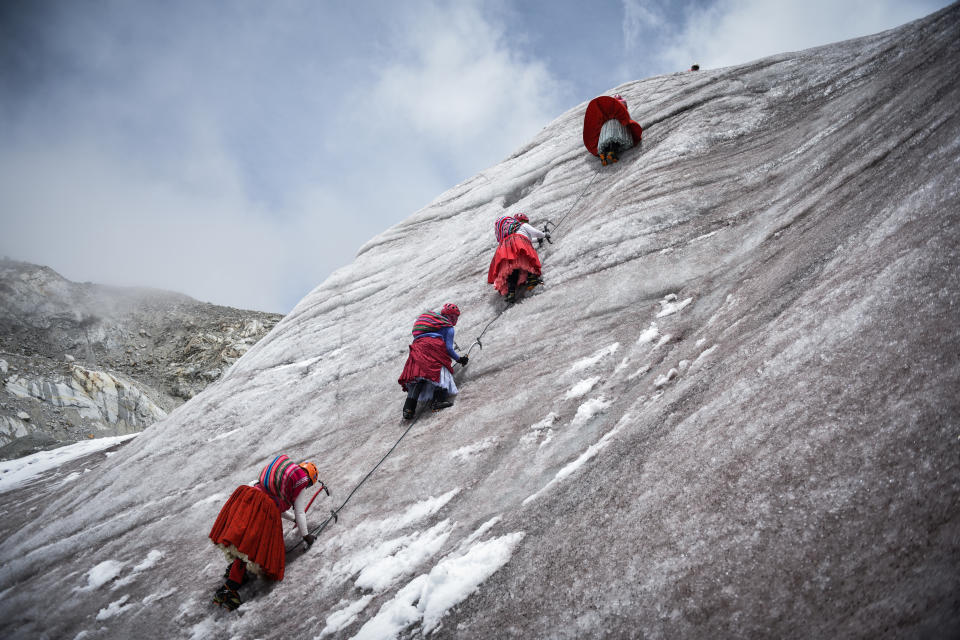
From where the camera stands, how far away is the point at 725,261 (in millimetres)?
6199

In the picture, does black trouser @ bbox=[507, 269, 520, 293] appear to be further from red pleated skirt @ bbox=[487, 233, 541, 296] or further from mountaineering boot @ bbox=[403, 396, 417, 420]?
mountaineering boot @ bbox=[403, 396, 417, 420]

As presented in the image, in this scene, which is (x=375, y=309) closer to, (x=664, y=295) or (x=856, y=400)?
(x=664, y=295)

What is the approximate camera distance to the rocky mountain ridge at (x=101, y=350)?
26766mm

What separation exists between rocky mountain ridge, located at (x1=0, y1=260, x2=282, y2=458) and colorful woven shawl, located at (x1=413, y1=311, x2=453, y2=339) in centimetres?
2944

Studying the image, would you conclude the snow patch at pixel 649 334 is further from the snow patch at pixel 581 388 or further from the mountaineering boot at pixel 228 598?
the mountaineering boot at pixel 228 598

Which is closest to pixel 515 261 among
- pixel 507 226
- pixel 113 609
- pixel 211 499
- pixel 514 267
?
pixel 514 267

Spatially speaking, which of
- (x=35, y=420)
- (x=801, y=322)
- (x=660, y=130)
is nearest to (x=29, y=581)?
(x=801, y=322)

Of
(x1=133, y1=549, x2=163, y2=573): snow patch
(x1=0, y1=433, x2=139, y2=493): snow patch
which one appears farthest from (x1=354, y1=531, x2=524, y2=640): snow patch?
(x1=0, y1=433, x2=139, y2=493): snow patch

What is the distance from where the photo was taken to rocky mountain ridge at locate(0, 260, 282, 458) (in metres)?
26.8

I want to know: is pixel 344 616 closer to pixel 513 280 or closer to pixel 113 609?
pixel 113 609

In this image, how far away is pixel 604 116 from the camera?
11.3 m

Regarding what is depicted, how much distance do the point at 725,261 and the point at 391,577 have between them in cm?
577

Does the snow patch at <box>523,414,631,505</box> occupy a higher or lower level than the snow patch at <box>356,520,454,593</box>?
higher

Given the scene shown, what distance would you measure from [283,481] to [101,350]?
54.2 meters
